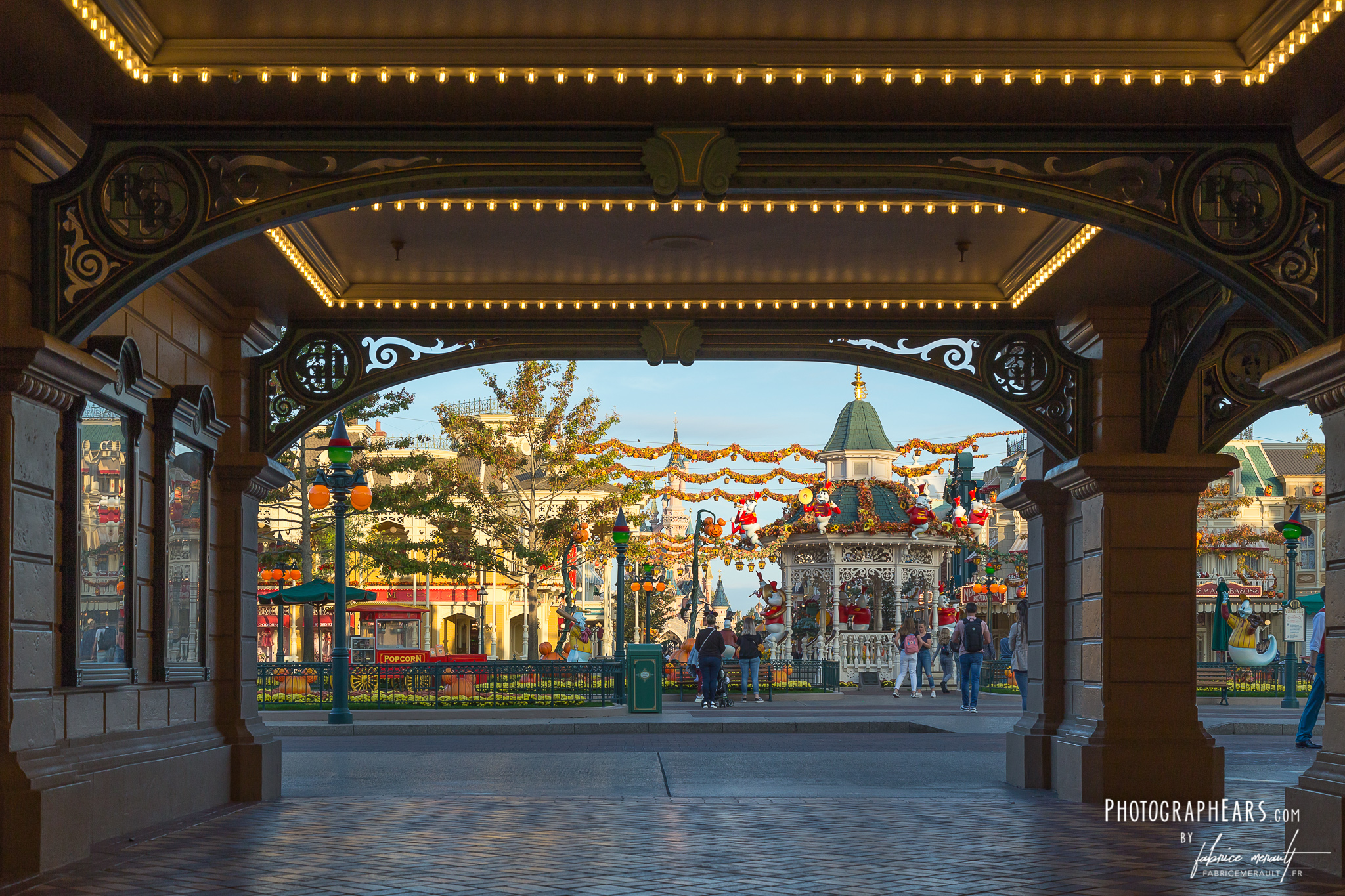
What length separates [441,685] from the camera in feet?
84.4

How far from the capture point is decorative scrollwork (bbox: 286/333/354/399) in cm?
1182

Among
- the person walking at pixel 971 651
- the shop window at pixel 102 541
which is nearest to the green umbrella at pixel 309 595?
the person walking at pixel 971 651

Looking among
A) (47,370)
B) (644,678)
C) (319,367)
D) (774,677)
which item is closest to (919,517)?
(774,677)

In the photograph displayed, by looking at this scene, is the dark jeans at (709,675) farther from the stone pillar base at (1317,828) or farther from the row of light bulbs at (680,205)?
the stone pillar base at (1317,828)

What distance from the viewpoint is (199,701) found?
10680 millimetres

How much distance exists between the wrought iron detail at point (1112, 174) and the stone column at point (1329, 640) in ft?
3.81

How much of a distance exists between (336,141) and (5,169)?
5.34ft

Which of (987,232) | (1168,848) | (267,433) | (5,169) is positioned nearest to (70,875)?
(5,169)

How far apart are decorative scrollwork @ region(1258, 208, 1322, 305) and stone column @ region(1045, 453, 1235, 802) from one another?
11.1 ft

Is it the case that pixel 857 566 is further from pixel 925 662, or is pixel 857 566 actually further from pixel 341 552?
pixel 341 552

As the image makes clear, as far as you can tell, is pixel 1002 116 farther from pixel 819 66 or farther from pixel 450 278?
pixel 450 278

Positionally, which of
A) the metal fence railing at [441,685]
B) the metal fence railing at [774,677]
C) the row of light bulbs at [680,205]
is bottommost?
the metal fence railing at [774,677]

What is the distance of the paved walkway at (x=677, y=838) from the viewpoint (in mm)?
7113

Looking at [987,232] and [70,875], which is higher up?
[987,232]
